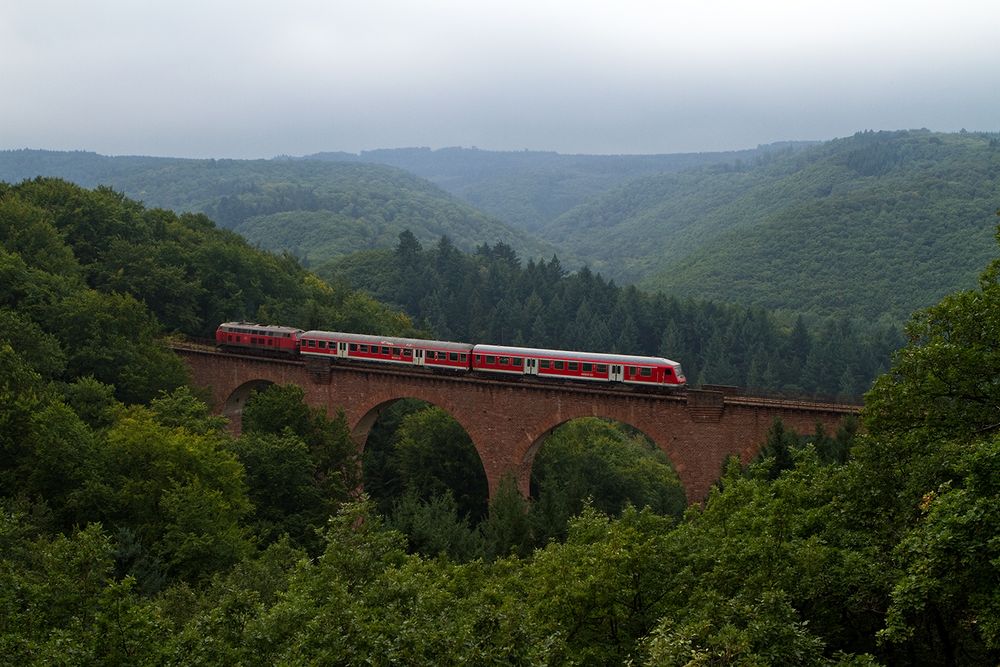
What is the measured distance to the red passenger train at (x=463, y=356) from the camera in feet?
146

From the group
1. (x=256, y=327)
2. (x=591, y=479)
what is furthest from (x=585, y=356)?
(x=256, y=327)

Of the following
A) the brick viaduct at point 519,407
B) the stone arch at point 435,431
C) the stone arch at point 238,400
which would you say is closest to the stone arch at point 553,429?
the brick viaduct at point 519,407

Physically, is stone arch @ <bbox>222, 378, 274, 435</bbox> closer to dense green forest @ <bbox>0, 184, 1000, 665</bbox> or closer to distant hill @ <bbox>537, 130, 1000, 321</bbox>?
dense green forest @ <bbox>0, 184, 1000, 665</bbox>

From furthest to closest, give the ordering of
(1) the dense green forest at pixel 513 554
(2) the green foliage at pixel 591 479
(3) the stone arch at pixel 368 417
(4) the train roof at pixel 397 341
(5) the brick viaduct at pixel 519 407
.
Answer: (3) the stone arch at pixel 368 417 < (4) the train roof at pixel 397 341 < (5) the brick viaduct at pixel 519 407 < (2) the green foliage at pixel 591 479 < (1) the dense green forest at pixel 513 554

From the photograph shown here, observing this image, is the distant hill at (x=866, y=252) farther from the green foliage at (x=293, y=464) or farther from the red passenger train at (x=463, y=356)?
the green foliage at (x=293, y=464)

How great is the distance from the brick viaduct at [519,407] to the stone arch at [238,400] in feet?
0.23

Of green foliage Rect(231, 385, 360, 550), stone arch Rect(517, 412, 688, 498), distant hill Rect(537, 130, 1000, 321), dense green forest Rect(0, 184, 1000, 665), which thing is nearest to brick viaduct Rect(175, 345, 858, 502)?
stone arch Rect(517, 412, 688, 498)

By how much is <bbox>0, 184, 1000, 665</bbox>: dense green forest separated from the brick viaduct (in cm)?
305

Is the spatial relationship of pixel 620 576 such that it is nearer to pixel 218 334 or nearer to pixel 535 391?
pixel 535 391

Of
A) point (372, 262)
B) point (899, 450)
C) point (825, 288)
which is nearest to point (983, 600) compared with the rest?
point (899, 450)

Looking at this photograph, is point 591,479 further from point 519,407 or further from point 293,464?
point 293,464

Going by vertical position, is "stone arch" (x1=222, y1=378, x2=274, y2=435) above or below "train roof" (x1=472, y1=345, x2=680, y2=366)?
below

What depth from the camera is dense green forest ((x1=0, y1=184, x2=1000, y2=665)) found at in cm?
1577

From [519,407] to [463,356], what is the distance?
445cm
